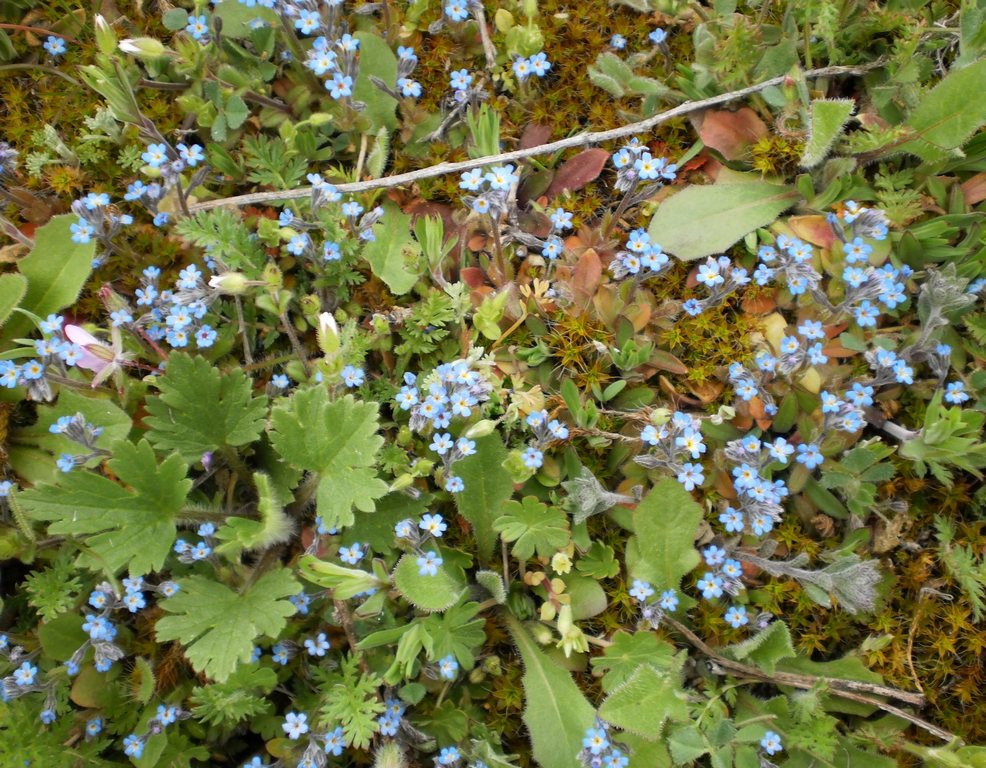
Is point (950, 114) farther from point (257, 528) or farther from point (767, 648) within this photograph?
point (257, 528)

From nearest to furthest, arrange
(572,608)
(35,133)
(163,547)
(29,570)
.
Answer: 1. (163,547)
2. (572,608)
3. (29,570)
4. (35,133)

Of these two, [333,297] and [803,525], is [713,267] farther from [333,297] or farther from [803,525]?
[333,297]

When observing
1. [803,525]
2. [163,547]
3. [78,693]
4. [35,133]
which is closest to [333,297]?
[163,547]

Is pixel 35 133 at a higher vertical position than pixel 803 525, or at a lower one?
higher

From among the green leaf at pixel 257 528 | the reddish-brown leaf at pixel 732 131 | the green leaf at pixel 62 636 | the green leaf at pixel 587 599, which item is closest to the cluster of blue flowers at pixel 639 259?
the reddish-brown leaf at pixel 732 131

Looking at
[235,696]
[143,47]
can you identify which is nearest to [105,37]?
[143,47]

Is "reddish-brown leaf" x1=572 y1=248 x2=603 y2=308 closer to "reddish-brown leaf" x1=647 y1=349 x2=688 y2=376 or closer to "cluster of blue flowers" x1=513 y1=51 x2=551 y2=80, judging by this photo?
"reddish-brown leaf" x1=647 y1=349 x2=688 y2=376

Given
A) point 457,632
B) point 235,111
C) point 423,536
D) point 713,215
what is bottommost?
point 457,632
